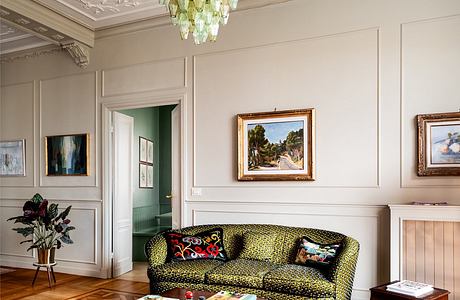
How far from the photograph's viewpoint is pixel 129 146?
562 cm

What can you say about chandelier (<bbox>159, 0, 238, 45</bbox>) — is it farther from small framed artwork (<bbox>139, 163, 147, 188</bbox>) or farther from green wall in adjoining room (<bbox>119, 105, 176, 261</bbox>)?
small framed artwork (<bbox>139, 163, 147, 188</bbox>)

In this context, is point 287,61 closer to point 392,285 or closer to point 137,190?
point 392,285

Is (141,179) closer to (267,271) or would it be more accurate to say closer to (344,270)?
(267,271)

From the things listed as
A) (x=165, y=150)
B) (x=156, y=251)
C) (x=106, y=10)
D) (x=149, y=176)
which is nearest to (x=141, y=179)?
(x=149, y=176)

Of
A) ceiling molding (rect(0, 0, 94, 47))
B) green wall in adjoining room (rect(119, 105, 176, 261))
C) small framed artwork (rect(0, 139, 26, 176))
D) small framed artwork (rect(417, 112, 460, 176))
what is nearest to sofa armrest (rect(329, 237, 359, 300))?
small framed artwork (rect(417, 112, 460, 176))

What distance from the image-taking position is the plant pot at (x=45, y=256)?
493 cm

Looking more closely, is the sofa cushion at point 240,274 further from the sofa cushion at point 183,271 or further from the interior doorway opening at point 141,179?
the interior doorway opening at point 141,179

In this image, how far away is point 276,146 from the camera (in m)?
4.21

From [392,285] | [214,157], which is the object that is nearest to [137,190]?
[214,157]

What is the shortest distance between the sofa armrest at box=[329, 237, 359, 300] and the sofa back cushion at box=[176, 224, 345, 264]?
0.26 metres

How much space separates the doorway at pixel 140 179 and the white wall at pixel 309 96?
0.74ft

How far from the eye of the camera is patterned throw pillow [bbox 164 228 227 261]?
378cm

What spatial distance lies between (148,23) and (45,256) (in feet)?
10.2

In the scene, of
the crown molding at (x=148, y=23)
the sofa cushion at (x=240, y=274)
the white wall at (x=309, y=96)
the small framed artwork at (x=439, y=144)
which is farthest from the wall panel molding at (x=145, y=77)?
the small framed artwork at (x=439, y=144)
